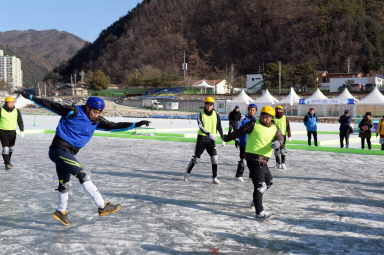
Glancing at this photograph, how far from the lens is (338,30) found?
106125mm

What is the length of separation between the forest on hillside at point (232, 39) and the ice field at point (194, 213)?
81.8 meters

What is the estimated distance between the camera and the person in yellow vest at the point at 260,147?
546 centimetres

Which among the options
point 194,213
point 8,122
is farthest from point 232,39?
point 194,213

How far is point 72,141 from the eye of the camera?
4992 millimetres

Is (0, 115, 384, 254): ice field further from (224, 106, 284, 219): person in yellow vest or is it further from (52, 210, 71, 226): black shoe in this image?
(224, 106, 284, 219): person in yellow vest

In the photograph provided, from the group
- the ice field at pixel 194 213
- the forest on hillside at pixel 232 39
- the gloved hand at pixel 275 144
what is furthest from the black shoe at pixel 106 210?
the forest on hillside at pixel 232 39

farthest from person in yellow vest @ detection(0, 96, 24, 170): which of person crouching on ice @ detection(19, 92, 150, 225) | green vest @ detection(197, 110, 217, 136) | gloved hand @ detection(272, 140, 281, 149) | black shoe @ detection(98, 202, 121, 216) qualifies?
gloved hand @ detection(272, 140, 281, 149)

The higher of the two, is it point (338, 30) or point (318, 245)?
point (338, 30)

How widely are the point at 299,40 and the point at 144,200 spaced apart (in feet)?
379

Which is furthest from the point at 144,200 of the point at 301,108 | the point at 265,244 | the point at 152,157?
the point at 301,108

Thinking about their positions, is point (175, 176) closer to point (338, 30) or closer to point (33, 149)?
point (33, 149)

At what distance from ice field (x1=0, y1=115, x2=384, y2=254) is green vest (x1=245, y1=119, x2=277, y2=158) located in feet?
3.21

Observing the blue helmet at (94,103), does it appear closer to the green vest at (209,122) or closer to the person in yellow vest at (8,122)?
the green vest at (209,122)

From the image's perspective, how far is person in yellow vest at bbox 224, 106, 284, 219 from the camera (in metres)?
5.46
